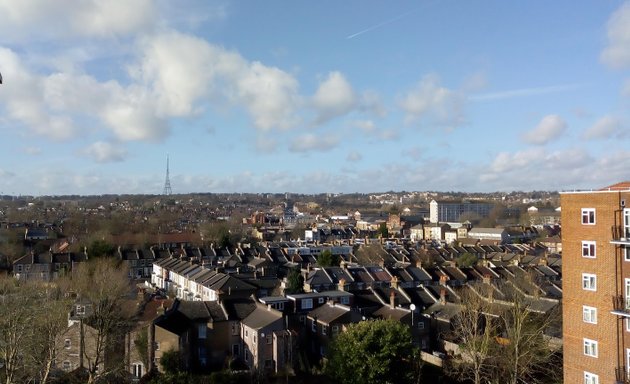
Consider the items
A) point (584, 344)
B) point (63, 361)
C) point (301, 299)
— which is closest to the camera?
point (584, 344)

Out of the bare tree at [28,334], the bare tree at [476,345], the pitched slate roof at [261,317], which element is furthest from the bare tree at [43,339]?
the bare tree at [476,345]

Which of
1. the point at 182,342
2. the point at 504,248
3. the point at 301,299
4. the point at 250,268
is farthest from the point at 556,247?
the point at 182,342

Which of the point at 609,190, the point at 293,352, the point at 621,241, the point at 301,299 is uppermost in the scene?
the point at 609,190

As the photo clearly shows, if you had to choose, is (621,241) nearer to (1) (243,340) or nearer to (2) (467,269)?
(1) (243,340)

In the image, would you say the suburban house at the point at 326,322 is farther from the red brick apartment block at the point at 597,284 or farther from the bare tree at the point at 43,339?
the red brick apartment block at the point at 597,284

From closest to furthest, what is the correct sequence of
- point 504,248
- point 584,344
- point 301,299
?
point 584,344 → point 301,299 → point 504,248

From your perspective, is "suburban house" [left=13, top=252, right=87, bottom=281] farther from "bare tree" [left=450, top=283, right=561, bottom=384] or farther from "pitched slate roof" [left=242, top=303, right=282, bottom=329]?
"bare tree" [left=450, top=283, right=561, bottom=384]

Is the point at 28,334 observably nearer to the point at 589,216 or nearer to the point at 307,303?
the point at 307,303
